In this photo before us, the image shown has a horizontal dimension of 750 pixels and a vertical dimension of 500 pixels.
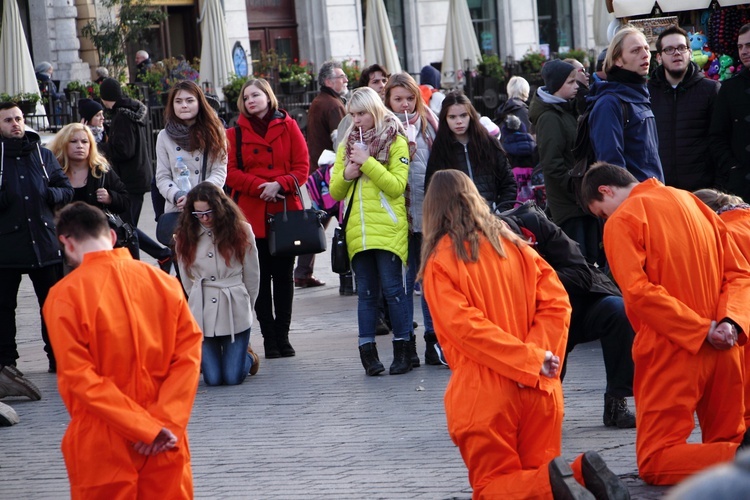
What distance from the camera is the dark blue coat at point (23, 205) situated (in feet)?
26.2

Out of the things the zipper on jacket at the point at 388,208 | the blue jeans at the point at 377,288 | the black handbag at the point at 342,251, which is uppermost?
the zipper on jacket at the point at 388,208

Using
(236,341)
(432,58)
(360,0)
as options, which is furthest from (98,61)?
(236,341)

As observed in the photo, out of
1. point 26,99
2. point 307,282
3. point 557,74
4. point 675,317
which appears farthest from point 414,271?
point 26,99

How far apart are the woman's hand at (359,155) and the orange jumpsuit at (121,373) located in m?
3.21

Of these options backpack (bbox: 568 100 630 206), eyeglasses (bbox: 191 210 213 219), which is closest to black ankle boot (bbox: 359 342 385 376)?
eyeglasses (bbox: 191 210 213 219)

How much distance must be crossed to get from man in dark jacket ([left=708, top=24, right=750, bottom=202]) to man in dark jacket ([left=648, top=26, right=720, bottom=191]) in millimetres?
144

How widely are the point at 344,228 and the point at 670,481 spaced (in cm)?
326

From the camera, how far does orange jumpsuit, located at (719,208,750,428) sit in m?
5.50

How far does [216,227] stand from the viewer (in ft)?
25.3

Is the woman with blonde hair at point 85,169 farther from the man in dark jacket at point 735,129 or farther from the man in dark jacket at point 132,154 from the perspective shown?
the man in dark jacket at point 735,129

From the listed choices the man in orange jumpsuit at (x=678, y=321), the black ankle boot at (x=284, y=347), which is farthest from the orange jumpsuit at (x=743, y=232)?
the black ankle boot at (x=284, y=347)

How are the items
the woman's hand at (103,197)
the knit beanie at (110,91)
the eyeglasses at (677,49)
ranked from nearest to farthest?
the eyeglasses at (677,49), the woman's hand at (103,197), the knit beanie at (110,91)

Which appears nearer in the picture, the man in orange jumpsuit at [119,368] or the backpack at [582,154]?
the man in orange jumpsuit at [119,368]

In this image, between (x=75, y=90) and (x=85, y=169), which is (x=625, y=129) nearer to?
(x=85, y=169)
